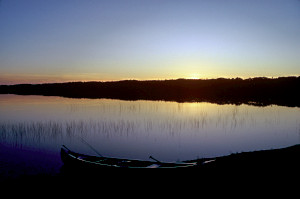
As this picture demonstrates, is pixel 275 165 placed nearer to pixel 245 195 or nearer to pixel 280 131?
pixel 245 195

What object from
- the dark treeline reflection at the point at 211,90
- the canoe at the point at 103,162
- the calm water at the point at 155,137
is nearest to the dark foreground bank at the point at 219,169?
the canoe at the point at 103,162

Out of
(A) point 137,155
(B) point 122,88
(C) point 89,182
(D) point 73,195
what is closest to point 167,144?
(A) point 137,155

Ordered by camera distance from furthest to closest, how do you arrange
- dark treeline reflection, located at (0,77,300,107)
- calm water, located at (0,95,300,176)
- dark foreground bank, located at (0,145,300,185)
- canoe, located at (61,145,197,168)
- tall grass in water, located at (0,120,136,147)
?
1. dark treeline reflection, located at (0,77,300,107)
2. tall grass in water, located at (0,120,136,147)
3. calm water, located at (0,95,300,176)
4. canoe, located at (61,145,197,168)
5. dark foreground bank, located at (0,145,300,185)

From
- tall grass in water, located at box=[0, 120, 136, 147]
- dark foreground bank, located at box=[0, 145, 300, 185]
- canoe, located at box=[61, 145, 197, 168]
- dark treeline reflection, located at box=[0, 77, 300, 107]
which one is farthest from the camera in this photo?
dark treeline reflection, located at box=[0, 77, 300, 107]

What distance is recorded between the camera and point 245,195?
7.59 meters

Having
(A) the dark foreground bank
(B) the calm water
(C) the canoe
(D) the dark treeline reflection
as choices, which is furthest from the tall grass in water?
(D) the dark treeline reflection

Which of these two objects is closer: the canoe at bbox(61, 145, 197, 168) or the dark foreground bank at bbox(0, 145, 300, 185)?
the dark foreground bank at bbox(0, 145, 300, 185)

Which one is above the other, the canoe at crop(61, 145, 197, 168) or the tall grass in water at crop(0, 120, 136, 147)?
the canoe at crop(61, 145, 197, 168)

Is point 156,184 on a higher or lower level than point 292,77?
lower

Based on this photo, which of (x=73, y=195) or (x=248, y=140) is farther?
(x=248, y=140)

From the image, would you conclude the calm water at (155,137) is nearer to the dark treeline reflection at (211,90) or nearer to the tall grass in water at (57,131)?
the tall grass in water at (57,131)

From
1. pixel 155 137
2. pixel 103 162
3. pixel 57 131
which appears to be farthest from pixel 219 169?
pixel 57 131

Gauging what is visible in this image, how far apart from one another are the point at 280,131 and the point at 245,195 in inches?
602

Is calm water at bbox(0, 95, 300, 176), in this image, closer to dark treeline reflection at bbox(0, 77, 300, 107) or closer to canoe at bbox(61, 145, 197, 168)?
canoe at bbox(61, 145, 197, 168)
